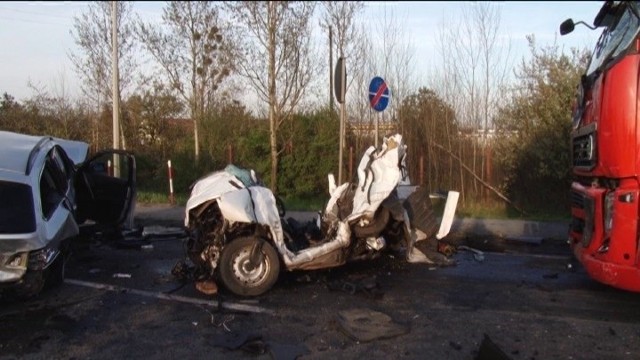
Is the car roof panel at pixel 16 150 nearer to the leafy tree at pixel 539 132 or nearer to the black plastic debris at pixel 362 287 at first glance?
the black plastic debris at pixel 362 287

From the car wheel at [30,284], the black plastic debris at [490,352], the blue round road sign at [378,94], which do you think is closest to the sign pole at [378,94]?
the blue round road sign at [378,94]

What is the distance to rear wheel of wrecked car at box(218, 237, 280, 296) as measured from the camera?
7.15 meters

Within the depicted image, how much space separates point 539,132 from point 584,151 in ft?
31.6

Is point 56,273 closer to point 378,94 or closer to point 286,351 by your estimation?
point 286,351

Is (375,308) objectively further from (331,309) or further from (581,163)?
(581,163)

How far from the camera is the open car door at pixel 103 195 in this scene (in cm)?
1009

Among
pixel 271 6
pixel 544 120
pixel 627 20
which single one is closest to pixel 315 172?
pixel 271 6

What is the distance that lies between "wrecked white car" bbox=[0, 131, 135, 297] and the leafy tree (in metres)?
9.72

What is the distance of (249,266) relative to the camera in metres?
7.22

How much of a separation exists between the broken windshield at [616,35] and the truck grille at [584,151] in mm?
710

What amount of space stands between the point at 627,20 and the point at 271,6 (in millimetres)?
13305

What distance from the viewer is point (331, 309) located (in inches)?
262

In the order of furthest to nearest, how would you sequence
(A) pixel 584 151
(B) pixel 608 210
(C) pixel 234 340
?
(A) pixel 584 151, (B) pixel 608 210, (C) pixel 234 340

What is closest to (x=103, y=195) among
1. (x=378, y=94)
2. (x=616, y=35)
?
(x=378, y=94)
